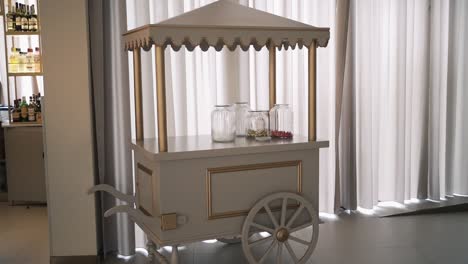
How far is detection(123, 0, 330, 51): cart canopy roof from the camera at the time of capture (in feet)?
8.24

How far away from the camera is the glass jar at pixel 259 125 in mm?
2949

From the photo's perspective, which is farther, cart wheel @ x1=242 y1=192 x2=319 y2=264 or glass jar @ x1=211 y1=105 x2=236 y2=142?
glass jar @ x1=211 y1=105 x2=236 y2=142

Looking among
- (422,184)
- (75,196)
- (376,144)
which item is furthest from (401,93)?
(75,196)

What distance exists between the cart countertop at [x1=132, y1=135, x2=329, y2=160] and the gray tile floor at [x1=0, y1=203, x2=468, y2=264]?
908mm

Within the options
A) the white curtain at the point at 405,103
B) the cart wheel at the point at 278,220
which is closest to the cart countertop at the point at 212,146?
the cart wheel at the point at 278,220

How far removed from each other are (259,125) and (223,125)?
0.72 ft

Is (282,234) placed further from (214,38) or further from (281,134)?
(214,38)

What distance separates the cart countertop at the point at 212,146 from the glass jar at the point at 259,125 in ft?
0.15

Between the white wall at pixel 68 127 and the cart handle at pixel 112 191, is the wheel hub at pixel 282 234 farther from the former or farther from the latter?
the white wall at pixel 68 127

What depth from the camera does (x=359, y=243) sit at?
369 cm

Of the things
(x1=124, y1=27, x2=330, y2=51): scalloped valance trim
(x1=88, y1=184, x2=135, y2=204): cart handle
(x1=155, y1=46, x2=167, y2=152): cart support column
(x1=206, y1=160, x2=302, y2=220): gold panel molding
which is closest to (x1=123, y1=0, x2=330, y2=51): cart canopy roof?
(x1=124, y1=27, x2=330, y2=51): scalloped valance trim

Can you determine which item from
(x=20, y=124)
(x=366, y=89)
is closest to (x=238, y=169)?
(x=366, y=89)

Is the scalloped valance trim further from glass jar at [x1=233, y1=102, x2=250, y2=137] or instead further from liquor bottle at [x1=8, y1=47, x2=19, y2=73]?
liquor bottle at [x1=8, y1=47, x2=19, y2=73]

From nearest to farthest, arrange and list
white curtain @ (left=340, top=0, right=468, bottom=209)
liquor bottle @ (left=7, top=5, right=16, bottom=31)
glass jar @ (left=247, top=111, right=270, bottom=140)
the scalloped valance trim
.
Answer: the scalloped valance trim < glass jar @ (left=247, top=111, right=270, bottom=140) < white curtain @ (left=340, top=0, right=468, bottom=209) < liquor bottle @ (left=7, top=5, right=16, bottom=31)
